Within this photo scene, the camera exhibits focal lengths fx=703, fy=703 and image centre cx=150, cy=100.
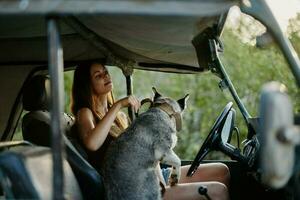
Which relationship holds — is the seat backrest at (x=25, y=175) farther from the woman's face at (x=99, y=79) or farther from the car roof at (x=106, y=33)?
the woman's face at (x=99, y=79)

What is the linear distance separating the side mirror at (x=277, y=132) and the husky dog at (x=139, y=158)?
55.7 inches

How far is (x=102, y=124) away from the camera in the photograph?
441cm

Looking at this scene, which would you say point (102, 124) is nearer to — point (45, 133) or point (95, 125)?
point (95, 125)

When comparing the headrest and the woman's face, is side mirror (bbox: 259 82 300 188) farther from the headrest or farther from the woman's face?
the headrest

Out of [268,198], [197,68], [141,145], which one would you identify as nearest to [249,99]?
[197,68]

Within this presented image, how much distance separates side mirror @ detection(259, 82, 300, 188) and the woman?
1.79m

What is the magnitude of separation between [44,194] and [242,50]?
875 cm

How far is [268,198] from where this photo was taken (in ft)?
15.5

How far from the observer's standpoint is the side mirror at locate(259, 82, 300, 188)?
2691mm

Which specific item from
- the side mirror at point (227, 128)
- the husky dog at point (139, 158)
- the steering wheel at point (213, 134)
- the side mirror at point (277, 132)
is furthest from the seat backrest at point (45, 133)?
the side mirror at point (277, 132)

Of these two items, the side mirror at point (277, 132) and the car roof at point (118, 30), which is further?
the car roof at point (118, 30)

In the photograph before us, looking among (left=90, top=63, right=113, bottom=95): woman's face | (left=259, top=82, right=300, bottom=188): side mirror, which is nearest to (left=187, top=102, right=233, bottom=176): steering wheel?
(left=90, top=63, right=113, bottom=95): woman's face

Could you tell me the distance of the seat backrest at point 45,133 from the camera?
4023 mm

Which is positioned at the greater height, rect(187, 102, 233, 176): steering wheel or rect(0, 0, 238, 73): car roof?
rect(0, 0, 238, 73): car roof
